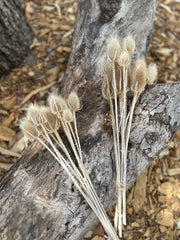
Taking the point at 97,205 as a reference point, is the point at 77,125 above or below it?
above

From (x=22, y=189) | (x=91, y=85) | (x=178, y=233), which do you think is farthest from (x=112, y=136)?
(x=178, y=233)

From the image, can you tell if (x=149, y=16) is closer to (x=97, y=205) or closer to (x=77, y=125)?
(x=77, y=125)

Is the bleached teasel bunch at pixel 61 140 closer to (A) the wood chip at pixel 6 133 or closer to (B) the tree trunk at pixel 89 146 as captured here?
(B) the tree trunk at pixel 89 146

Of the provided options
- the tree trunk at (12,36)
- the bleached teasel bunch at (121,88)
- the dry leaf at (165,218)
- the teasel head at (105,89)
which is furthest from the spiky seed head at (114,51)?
the dry leaf at (165,218)

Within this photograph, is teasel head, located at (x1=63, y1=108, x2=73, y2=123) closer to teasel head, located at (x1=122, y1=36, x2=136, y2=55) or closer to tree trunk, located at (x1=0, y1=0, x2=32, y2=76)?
teasel head, located at (x1=122, y1=36, x2=136, y2=55)

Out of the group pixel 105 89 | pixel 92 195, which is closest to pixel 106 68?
pixel 105 89

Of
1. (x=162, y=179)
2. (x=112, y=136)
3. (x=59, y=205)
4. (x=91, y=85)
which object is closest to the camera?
(x=59, y=205)
